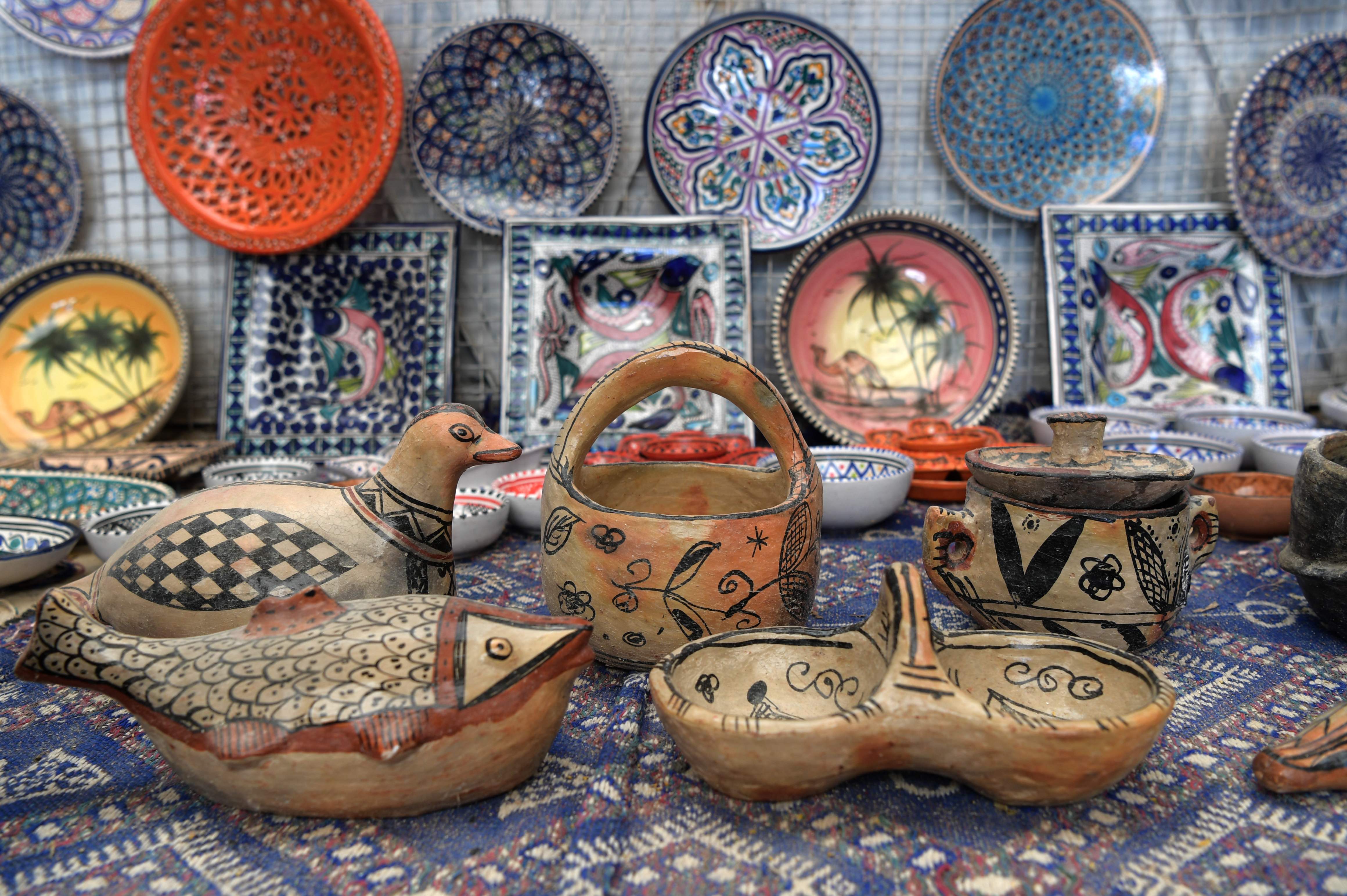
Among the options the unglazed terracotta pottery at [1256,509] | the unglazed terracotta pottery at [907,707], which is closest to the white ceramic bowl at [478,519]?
the unglazed terracotta pottery at [907,707]

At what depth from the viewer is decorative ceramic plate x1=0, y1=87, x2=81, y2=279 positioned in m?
2.50

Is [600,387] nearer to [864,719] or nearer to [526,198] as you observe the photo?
[864,719]

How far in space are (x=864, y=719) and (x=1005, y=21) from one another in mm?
2397

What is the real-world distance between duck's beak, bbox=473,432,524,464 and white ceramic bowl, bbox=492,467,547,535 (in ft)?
1.53

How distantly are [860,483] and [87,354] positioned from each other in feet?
7.74

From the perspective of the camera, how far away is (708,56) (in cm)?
236

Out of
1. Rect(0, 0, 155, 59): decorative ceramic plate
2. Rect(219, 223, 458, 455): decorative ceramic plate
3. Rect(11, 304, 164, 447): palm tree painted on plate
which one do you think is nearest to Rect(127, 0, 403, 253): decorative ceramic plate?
Rect(219, 223, 458, 455): decorative ceramic plate

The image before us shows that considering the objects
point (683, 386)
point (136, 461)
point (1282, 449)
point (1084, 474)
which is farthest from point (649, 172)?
point (1282, 449)

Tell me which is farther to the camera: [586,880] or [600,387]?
[600,387]

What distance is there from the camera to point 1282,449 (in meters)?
1.92

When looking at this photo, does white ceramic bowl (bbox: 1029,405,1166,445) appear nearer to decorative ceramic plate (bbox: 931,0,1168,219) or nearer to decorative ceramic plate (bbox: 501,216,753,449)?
decorative ceramic plate (bbox: 931,0,1168,219)

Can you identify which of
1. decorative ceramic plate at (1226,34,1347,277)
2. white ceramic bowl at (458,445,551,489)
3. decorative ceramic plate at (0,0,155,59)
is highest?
decorative ceramic plate at (0,0,155,59)

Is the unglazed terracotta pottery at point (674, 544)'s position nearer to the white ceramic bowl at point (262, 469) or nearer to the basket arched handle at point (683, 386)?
the basket arched handle at point (683, 386)

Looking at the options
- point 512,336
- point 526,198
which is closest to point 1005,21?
point 526,198
